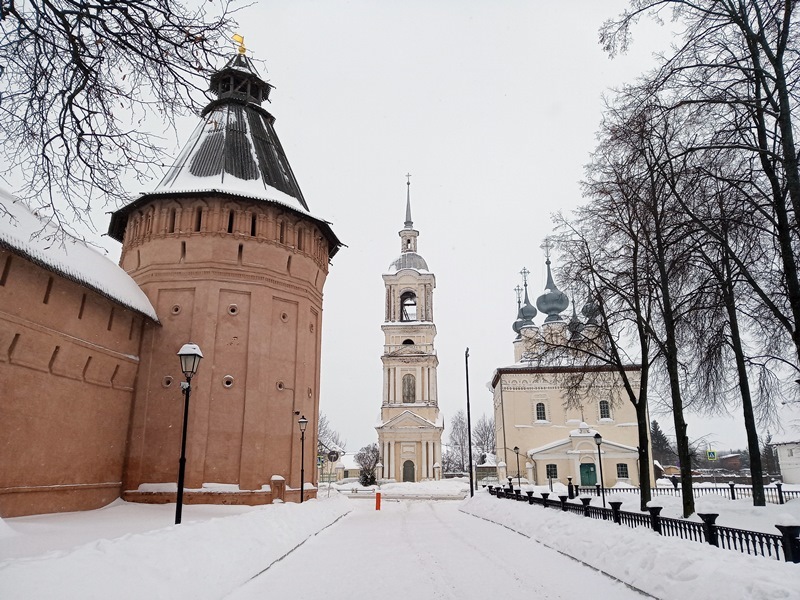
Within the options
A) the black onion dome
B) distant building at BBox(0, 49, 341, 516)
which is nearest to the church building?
the black onion dome

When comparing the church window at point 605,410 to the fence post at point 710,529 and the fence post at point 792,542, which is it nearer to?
the fence post at point 710,529

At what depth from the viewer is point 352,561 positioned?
409 inches

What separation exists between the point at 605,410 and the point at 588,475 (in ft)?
24.5

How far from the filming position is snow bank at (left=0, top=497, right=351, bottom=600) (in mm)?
5899

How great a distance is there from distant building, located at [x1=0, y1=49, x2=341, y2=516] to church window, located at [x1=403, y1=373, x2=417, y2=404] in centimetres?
3416

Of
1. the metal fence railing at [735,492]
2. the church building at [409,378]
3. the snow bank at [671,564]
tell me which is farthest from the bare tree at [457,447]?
the snow bank at [671,564]

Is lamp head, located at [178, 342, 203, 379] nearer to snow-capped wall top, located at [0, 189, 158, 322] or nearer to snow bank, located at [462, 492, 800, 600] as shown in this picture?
snow-capped wall top, located at [0, 189, 158, 322]

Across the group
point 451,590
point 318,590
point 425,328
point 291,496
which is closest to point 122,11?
point 318,590

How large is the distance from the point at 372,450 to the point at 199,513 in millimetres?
88590

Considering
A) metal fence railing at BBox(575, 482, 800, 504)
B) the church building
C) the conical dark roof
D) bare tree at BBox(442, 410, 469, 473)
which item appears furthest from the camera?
bare tree at BBox(442, 410, 469, 473)

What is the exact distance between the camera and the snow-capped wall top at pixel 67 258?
1291 centimetres

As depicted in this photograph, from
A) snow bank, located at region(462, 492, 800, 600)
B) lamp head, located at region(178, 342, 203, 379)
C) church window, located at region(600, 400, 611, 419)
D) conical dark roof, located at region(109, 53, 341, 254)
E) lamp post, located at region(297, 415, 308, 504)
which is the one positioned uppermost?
conical dark roof, located at region(109, 53, 341, 254)

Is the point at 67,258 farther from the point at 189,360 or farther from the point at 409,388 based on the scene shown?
the point at 409,388

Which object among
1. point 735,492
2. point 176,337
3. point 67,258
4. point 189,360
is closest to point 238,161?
point 176,337
